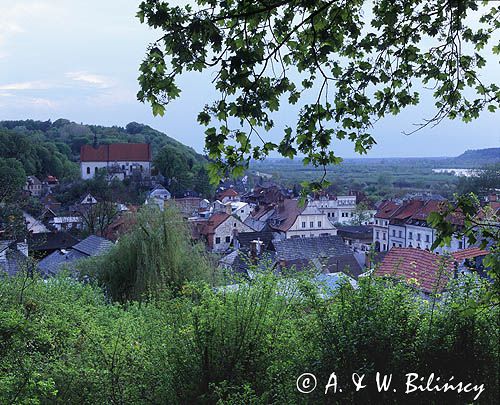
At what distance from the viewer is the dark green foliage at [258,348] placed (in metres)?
4.83

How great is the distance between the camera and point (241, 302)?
6.20 m

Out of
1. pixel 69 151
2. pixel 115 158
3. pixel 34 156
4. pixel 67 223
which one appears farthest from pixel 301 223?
pixel 69 151

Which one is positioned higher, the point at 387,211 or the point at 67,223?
the point at 387,211

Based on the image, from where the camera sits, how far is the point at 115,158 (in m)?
86.8

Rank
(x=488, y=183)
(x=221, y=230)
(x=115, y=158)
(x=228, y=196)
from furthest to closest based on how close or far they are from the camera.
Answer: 1. (x=115, y=158)
2. (x=228, y=196)
3. (x=221, y=230)
4. (x=488, y=183)

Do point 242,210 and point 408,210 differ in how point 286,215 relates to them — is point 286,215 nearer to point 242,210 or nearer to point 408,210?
point 408,210

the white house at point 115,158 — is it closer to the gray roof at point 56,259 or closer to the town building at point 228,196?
the town building at point 228,196

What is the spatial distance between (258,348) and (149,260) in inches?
400

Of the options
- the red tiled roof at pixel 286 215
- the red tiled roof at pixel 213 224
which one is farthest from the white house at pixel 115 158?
→ the red tiled roof at pixel 213 224

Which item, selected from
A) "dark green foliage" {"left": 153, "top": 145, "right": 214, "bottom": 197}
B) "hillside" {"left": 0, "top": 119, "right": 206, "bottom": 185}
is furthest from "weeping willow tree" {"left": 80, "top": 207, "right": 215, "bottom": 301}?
"dark green foliage" {"left": 153, "top": 145, "right": 214, "bottom": 197}

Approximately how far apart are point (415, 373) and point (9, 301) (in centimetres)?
710

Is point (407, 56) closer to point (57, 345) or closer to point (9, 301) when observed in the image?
point (57, 345)

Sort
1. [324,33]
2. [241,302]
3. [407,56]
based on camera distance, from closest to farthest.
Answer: [324,33] → [407,56] → [241,302]

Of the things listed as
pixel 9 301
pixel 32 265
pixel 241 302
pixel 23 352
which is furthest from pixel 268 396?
pixel 32 265
